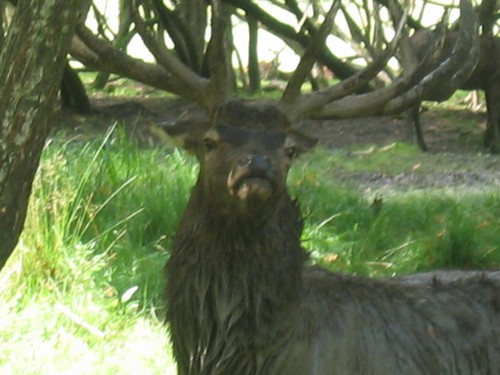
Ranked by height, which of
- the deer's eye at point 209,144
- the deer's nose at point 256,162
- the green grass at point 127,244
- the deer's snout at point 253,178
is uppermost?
the deer's eye at point 209,144

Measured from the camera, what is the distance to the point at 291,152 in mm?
5352

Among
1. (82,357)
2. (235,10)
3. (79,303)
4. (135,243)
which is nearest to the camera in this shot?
(82,357)

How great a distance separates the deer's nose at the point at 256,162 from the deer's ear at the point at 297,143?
1.08 feet

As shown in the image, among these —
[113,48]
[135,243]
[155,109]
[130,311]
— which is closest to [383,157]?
[155,109]

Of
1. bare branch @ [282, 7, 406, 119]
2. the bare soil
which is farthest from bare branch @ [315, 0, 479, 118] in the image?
the bare soil

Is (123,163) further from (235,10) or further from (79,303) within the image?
(235,10)

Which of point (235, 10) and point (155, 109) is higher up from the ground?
point (235, 10)

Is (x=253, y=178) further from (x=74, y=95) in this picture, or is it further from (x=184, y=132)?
(x=74, y=95)

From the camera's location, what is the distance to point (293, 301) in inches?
206

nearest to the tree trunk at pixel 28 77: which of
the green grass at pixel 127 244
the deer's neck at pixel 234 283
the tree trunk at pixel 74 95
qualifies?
the deer's neck at pixel 234 283

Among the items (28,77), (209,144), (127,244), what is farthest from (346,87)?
(127,244)

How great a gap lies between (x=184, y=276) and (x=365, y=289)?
894mm

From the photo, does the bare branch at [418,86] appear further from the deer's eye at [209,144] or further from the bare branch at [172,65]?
the deer's eye at [209,144]

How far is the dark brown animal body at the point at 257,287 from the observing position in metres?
5.12
